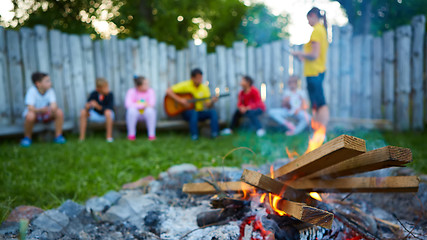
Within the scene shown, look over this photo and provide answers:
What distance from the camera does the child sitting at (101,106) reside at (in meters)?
5.69

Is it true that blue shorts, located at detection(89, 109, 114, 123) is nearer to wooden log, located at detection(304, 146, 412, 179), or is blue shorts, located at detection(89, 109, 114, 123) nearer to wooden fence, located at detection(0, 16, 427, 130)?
wooden fence, located at detection(0, 16, 427, 130)

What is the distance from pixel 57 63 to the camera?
19.3ft

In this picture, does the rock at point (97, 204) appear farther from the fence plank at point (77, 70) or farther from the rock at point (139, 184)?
the fence plank at point (77, 70)

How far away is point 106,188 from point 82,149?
5.76 feet

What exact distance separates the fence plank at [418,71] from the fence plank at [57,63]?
657 centimetres

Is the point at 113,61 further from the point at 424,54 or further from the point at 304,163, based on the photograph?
the point at 424,54

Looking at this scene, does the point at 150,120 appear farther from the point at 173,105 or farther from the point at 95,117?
the point at 95,117

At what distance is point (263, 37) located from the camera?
7.14 m

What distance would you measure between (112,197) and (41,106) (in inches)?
141

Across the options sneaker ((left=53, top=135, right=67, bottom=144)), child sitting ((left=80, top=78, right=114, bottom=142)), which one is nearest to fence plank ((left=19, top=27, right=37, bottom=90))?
child sitting ((left=80, top=78, right=114, bottom=142))

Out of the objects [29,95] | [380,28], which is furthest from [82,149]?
[380,28]

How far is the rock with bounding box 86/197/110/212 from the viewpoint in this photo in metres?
2.34

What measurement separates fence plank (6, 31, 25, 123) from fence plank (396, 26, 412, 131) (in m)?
6.92

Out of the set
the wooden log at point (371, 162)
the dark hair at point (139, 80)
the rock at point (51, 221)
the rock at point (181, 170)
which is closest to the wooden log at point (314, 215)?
the wooden log at point (371, 162)
